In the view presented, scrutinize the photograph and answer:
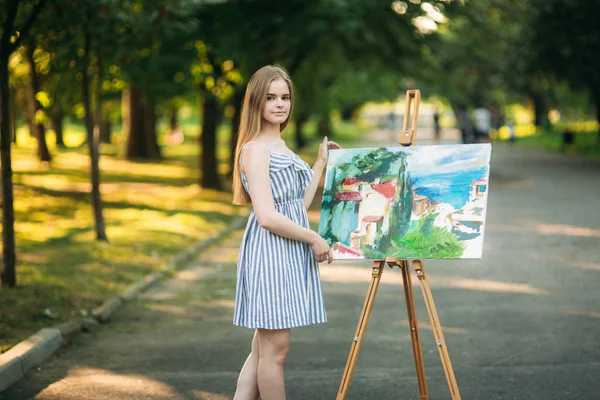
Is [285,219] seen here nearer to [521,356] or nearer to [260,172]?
[260,172]

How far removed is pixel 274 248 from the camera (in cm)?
477

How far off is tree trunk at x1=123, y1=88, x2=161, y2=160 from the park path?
22058 millimetres

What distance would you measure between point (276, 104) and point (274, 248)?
0.73 metres

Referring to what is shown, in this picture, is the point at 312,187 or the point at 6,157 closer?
the point at 312,187

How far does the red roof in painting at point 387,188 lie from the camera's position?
5152 millimetres

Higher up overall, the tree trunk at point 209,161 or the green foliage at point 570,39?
the green foliage at point 570,39

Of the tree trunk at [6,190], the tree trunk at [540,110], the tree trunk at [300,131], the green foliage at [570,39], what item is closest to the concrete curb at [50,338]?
the tree trunk at [6,190]

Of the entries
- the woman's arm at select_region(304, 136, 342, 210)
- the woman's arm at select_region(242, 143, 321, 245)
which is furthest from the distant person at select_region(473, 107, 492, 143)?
the woman's arm at select_region(242, 143, 321, 245)

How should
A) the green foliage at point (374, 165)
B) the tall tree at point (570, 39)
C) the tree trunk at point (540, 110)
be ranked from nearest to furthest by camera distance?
1. the green foliage at point (374, 165)
2. the tall tree at point (570, 39)
3. the tree trunk at point (540, 110)

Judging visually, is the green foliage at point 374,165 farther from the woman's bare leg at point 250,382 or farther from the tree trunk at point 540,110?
the tree trunk at point 540,110

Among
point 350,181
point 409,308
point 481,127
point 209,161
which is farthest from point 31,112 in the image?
point 409,308

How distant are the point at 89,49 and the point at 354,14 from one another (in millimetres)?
6381

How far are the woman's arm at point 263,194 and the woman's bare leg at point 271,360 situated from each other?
56cm

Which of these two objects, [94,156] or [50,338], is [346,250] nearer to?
[50,338]
